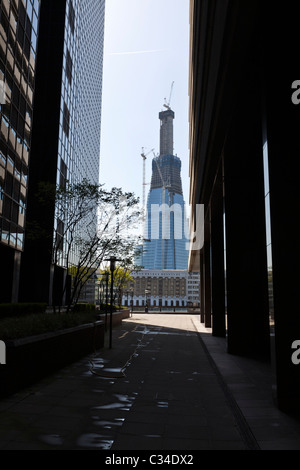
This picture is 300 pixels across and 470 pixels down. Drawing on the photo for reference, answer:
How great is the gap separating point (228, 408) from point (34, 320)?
5.94 meters

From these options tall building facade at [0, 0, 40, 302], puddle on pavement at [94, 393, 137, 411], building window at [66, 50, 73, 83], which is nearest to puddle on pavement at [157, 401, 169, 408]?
puddle on pavement at [94, 393, 137, 411]

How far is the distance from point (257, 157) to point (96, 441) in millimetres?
11514

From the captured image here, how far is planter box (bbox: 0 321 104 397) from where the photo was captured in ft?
24.5

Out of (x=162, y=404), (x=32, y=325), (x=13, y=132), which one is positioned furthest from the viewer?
(x=13, y=132)

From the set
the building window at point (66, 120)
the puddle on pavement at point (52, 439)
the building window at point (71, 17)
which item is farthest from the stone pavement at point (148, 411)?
the building window at point (71, 17)

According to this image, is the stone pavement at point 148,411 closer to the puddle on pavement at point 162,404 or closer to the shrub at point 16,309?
the puddle on pavement at point 162,404

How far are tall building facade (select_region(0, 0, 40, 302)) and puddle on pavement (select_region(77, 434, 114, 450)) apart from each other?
18872 mm

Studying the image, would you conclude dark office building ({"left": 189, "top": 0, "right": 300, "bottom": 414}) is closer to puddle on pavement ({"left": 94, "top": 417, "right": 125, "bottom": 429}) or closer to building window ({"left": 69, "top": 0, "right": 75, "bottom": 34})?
puddle on pavement ({"left": 94, "top": 417, "right": 125, "bottom": 429})

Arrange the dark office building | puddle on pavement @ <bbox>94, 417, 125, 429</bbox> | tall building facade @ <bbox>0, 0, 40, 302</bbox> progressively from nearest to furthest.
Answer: puddle on pavement @ <bbox>94, 417, 125, 429</bbox>
the dark office building
tall building facade @ <bbox>0, 0, 40, 302</bbox>

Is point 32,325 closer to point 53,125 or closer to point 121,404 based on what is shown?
point 121,404

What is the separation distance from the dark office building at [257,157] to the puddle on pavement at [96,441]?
10.8ft

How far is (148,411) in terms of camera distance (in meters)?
6.74

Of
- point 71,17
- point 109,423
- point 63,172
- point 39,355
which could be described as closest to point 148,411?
point 109,423
